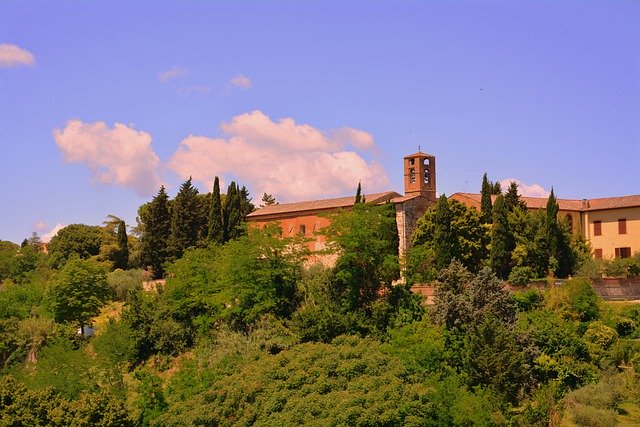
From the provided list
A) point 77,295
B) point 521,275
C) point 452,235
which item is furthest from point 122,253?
point 521,275

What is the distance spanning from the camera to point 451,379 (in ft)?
87.9

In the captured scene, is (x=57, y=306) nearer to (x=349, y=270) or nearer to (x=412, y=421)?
(x=349, y=270)

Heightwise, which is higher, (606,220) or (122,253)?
(606,220)

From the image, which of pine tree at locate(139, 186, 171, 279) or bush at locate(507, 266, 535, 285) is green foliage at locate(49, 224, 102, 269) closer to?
pine tree at locate(139, 186, 171, 279)

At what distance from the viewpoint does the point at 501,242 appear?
3944cm

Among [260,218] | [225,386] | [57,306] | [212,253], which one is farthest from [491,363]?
[260,218]

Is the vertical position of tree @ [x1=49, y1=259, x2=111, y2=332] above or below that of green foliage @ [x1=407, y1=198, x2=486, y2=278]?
below

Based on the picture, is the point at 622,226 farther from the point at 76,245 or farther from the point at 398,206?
the point at 76,245

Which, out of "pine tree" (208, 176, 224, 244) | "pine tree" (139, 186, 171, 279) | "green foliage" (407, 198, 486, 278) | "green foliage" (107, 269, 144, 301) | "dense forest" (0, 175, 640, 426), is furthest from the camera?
"pine tree" (139, 186, 171, 279)

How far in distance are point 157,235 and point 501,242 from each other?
2244 cm

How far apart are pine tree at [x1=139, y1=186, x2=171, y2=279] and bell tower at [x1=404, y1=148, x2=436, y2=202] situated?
1516 cm

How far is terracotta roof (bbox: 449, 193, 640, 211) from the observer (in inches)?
1793

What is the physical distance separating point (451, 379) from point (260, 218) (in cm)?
2793

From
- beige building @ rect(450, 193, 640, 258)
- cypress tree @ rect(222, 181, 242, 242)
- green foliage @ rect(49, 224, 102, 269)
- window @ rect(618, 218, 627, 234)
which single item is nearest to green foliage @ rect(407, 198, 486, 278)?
beige building @ rect(450, 193, 640, 258)
